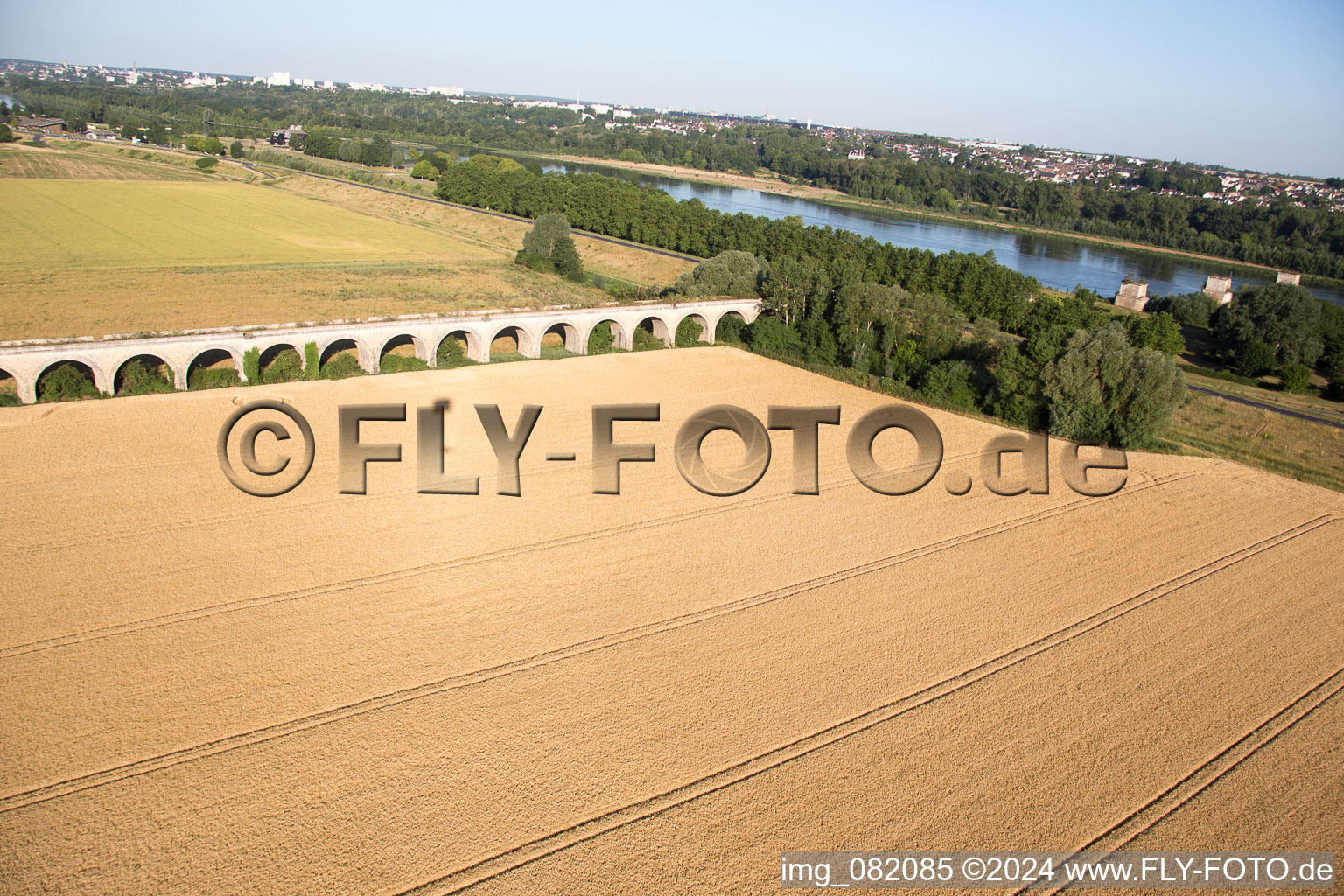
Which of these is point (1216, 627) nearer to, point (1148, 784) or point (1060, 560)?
point (1060, 560)

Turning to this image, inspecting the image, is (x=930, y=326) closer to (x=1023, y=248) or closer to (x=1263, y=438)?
(x=1263, y=438)

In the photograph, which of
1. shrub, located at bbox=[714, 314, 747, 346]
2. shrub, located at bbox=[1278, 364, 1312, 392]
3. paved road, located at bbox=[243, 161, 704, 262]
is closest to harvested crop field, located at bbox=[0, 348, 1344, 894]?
shrub, located at bbox=[1278, 364, 1312, 392]

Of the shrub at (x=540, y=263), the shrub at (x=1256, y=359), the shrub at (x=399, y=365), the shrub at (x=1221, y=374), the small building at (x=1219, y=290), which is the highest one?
the small building at (x=1219, y=290)

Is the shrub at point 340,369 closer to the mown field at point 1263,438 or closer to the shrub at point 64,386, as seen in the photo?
the shrub at point 64,386

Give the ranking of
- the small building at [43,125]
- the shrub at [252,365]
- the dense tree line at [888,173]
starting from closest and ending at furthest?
the shrub at [252,365] < the dense tree line at [888,173] < the small building at [43,125]

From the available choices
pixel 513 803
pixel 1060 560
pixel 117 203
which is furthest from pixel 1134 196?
pixel 513 803

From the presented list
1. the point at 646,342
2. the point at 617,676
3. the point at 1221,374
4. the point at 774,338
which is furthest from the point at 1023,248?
the point at 617,676

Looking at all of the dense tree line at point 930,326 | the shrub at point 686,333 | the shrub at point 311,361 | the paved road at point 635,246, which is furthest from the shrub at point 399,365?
the paved road at point 635,246
